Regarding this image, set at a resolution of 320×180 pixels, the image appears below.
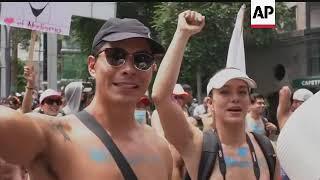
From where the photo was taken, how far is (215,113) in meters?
3.78

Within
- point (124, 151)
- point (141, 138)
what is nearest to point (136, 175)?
point (124, 151)

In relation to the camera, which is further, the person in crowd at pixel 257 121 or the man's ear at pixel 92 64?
the person in crowd at pixel 257 121

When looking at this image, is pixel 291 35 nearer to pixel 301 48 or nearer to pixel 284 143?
pixel 301 48

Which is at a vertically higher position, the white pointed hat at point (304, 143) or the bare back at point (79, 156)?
the white pointed hat at point (304, 143)

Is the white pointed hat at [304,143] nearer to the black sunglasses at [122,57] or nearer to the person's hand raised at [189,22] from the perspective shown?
the black sunglasses at [122,57]

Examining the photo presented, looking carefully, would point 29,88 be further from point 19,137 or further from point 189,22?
point 19,137

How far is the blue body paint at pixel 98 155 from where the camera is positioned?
2.26 meters

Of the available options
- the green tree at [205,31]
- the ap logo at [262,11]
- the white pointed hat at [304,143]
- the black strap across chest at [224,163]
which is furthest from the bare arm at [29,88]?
the green tree at [205,31]

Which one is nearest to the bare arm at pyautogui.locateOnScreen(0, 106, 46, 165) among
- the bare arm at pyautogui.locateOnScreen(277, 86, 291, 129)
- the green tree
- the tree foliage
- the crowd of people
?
Answer: the crowd of people

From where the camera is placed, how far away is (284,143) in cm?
149

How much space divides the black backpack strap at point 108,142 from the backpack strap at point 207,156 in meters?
1.16

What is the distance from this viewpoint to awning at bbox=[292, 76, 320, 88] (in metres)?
21.6

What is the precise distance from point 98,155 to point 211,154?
1.32 m

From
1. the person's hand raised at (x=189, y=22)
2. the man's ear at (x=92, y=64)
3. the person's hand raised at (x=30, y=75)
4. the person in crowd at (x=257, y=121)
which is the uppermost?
the person's hand raised at (x=189, y=22)
